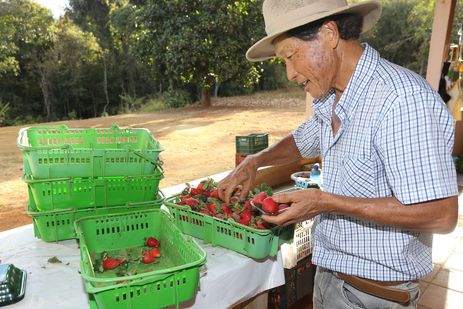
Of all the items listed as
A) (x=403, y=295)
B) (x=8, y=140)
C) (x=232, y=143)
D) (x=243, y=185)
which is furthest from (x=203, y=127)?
(x=403, y=295)

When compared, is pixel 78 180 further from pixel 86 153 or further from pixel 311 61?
pixel 311 61

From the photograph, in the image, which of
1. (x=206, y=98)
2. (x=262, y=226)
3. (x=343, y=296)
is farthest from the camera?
(x=206, y=98)

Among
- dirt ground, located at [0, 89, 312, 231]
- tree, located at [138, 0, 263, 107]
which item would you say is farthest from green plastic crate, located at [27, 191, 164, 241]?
tree, located at [138, 0, 263, 107]

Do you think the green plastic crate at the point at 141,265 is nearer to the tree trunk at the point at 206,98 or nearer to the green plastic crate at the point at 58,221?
the green plastic crate at the point at 58,221

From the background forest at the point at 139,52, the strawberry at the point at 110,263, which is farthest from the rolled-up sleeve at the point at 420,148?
the background forest at the point at 139,52

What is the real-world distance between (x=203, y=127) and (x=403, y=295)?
840cm

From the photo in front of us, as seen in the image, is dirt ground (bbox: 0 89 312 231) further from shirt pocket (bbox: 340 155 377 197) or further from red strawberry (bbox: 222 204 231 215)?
shirt pocket (bbox: 340 155 377 197)

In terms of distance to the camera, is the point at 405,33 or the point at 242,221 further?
the point at 405,33

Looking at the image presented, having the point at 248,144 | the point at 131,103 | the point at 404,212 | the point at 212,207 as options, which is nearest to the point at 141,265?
the point at 212,207

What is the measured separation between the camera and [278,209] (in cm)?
110

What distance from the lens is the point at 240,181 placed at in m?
1.57

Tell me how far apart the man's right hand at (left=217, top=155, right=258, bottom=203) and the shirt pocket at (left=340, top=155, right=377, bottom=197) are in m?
0.55

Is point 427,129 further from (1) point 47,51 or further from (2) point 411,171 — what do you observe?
(1) point 47,51

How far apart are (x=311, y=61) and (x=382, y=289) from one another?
2.32ft
